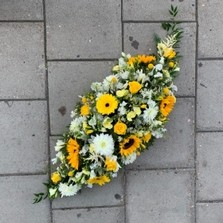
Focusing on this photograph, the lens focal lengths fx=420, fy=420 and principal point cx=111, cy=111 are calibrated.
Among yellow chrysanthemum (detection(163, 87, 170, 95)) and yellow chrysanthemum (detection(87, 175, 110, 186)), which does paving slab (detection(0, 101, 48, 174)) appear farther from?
yellow chrysanthemum (detection(163, 87, 170, 95))

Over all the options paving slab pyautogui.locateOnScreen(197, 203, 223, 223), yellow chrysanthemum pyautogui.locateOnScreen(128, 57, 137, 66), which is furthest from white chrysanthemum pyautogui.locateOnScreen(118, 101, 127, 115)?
paving slab pyautogui.locateOnScreen(197, 203, 223, 223)

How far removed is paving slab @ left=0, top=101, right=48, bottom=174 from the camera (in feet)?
7.44

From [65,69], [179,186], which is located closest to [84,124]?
[65,69]

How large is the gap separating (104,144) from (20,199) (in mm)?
635

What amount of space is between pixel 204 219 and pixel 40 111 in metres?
1.12

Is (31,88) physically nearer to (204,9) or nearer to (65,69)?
(65,69)

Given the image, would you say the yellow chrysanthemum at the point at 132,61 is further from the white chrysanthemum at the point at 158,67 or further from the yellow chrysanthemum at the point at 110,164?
the yellow chrysanthemum at the point at 110,164

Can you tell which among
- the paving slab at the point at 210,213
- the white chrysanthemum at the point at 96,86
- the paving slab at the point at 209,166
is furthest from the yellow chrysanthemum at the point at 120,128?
the paving slab at the point at 210,213

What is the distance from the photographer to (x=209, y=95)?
2340 mm

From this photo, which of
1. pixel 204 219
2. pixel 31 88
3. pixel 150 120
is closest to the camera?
pixel 150 120

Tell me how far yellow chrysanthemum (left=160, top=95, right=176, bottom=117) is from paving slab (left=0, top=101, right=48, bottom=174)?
64 centimetres

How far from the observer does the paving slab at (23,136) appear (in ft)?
7.44

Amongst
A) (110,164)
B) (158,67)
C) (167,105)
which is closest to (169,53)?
(158,67)

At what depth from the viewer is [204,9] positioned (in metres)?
2.30
